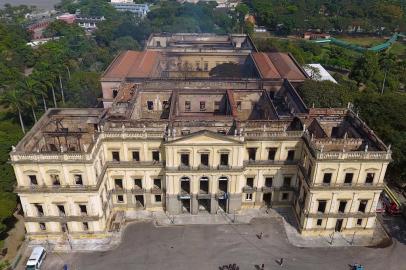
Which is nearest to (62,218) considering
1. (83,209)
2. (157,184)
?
(83,209)

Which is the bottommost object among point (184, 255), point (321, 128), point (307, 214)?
point (184, 255)

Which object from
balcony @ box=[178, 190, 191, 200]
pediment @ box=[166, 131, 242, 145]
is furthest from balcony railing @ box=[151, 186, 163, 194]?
pediment @ box=[166, 131, 242, 145]

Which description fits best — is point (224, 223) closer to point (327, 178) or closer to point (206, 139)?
point (206, 139)

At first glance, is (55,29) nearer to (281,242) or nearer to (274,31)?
(274,31)

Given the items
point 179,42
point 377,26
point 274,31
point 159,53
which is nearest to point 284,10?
point 274,31

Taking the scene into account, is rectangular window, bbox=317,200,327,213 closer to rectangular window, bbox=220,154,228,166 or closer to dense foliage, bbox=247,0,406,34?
rectangular window, bbox=220,154,228,166

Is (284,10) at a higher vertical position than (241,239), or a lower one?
higher
